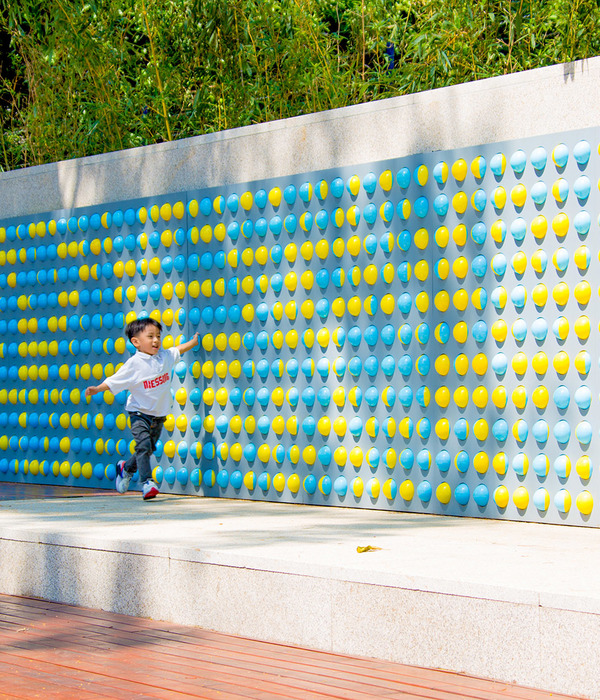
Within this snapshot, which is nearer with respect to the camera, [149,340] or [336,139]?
[336,139]

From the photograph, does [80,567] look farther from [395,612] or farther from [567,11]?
[567,11]

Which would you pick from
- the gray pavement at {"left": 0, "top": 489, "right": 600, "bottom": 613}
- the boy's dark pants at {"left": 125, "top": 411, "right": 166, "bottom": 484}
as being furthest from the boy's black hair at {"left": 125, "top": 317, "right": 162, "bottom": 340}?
the gray pavement at {"left": 0, "top": 489, "right": 600, "bottom": 613}

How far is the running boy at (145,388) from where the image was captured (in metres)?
7.46

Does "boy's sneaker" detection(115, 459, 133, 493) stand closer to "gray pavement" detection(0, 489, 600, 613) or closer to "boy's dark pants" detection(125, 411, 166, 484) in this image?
"boy's dark pants" detection(125, 411, 166, 484)

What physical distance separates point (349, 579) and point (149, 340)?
360 centimetres

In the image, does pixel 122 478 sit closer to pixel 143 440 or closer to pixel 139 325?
pixel 143 440

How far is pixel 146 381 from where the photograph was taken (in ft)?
24.6

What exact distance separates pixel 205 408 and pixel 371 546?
10.1ft

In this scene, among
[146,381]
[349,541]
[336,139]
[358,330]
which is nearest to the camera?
[349,541]

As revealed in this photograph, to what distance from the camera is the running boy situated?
7465 millimetres

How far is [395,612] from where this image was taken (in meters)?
4.13

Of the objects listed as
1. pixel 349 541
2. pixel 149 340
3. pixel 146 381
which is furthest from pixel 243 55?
pixel 349 541

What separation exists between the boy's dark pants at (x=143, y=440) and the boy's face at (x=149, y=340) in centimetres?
45

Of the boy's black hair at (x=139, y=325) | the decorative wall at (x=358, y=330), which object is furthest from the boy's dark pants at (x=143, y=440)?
the boy's black hair at (x=139, y=325)
